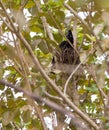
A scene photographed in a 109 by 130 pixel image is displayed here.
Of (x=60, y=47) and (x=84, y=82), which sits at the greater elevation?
(x=60, y=47)

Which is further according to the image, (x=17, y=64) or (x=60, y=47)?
(x=60, y=47)

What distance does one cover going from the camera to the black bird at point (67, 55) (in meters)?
1.38

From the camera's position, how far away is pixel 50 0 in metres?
1.38

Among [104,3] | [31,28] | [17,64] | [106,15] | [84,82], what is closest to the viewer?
[104,3]

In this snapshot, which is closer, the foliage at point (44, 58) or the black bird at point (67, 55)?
the foliage at point (44, 58)

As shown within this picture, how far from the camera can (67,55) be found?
1396mm

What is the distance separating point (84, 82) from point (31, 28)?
39cm

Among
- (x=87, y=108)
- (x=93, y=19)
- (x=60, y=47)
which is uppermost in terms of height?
(x=93, y=19)

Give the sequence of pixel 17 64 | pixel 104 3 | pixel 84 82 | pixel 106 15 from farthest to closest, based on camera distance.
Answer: pixel 84 82 < pixel 17 64 < pixel 106 15 < pixel 104 3

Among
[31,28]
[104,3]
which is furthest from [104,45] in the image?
[31,28]

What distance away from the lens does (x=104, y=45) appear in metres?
0.88

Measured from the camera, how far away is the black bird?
1.38m

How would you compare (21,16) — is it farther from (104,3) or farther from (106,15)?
(104,3)

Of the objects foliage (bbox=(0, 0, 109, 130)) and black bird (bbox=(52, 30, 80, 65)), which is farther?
black bird (bbox=(52, 30, 80, 65))
